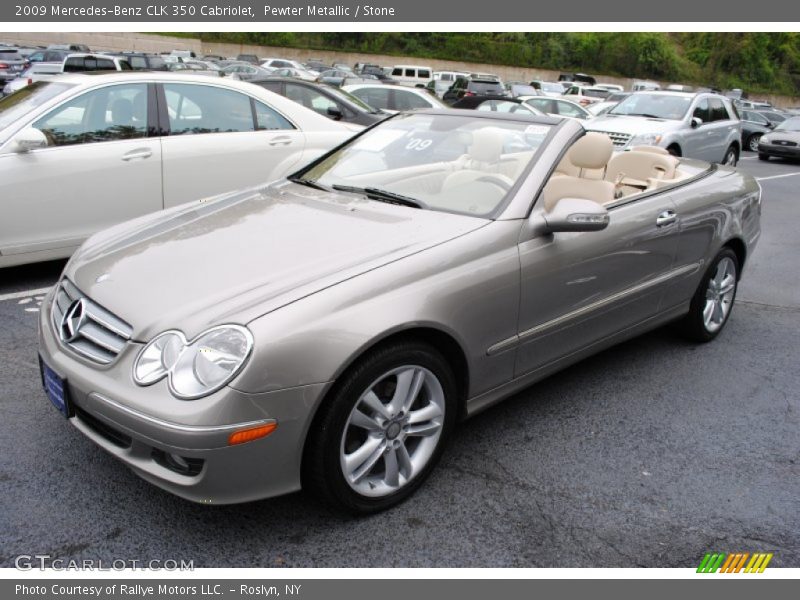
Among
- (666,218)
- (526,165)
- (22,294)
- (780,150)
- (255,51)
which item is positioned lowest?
(255,51)

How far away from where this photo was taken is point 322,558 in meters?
2.57

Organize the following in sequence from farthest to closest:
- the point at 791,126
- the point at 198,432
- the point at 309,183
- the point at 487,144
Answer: the point at 791,126 < the point at 309,183 < the point at 487,144 < the point at 198,432

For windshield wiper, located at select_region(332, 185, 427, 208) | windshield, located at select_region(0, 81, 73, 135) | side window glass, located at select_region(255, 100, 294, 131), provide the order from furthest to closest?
side window glass, located at select_region(255, 100, 294, 131) < windshield, located at select_region(0, 81, 73, 135) < windshield wiper, located at select_region(332, 185, 427, 208)

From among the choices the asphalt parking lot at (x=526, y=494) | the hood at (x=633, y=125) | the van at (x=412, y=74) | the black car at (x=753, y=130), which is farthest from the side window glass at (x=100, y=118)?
the van at (x=412, y=74)

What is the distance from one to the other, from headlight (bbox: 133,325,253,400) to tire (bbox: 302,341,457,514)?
366 millimetres

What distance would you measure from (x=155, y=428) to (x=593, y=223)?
2.02 metres

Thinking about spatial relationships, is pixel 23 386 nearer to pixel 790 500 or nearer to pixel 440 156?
pixel 440 156

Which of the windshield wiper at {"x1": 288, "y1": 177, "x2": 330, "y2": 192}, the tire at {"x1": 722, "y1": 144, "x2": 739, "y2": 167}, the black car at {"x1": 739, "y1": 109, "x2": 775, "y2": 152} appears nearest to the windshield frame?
the windshield wiper at {"x1": 288, "y1": 177, "x2": 330, "y2": 192}

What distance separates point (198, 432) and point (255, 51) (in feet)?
193

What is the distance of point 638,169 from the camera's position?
15.9 feet

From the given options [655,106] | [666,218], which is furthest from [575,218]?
[655,106]

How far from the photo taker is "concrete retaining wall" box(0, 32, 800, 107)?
4706 cm

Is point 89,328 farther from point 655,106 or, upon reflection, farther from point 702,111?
point 702,111

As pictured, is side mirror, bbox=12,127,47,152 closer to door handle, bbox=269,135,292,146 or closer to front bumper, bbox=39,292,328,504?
door handle, bbox=269,135,292,146
